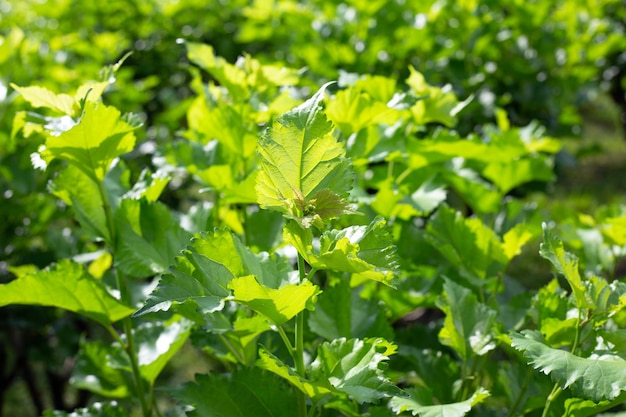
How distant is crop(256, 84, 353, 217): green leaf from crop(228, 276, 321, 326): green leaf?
103mm

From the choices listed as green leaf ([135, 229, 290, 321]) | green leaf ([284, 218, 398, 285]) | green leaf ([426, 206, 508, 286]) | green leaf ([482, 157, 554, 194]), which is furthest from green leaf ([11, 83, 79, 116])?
green leaf ([482, 157, 554, 194])

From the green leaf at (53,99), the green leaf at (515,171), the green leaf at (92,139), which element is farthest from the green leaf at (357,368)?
the green leaf at (515,171)

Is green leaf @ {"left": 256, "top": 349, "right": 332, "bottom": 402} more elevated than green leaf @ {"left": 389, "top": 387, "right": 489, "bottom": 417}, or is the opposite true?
green leaf @ {"left": 256, "top": 349, "right": 332, "bottom": 402}

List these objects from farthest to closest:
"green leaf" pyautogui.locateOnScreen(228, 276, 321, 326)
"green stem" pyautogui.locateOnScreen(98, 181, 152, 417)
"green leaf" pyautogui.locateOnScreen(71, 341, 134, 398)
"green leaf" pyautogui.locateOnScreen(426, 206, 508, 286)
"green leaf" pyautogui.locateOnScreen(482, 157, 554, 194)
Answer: "green leaf" pyautogui.locateOnScreen(482, 157, 554, 194) → "green leaf" pyautogui.locateOnScreen(71, 341, 134, 398) → "green leaf" pyautogui.locateOnScreen(426, 206, 508, 286) → "green stem" pyautogui.locateOnScreen(98, 181, 152, 417) → "green leaf" pyautogui.locateOnScreen(228, 276, 321, 326)

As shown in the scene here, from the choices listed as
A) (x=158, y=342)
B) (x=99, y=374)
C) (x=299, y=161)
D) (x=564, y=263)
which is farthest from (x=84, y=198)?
(x=564, y=263)

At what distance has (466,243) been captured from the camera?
1.38 meters

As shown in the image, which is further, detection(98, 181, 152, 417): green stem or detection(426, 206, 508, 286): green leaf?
detection(426, 206, 508, 286): green leaf

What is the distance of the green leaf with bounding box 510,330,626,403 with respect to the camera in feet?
3.14

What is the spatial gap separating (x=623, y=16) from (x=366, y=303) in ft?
10.3

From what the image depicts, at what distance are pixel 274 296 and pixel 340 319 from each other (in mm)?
351

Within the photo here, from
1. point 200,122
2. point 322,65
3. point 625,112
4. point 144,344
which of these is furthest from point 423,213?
point 625,112

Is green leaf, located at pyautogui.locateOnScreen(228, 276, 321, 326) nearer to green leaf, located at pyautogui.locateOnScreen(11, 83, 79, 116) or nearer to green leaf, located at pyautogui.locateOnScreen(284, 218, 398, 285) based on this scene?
green leaf, located at pyautogui.locateOnScreen(284, 218, 398, 285)

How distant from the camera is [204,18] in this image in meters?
3.82

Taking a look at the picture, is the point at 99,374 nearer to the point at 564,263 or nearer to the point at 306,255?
the point at 306,255
